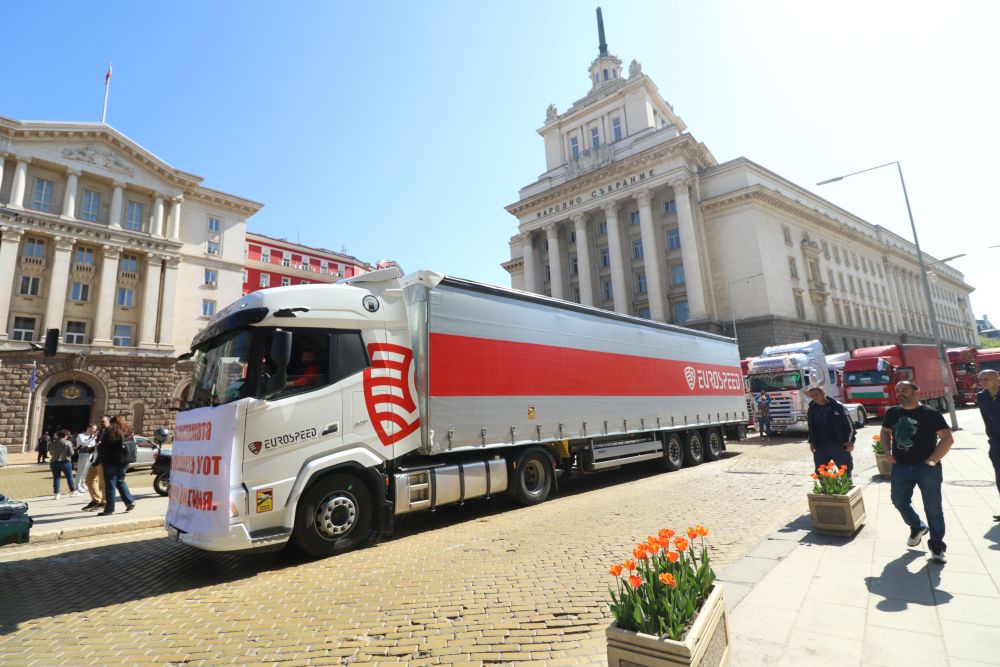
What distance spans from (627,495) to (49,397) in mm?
37167

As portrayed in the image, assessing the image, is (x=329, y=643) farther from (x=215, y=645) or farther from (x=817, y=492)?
(x=817, y=492)

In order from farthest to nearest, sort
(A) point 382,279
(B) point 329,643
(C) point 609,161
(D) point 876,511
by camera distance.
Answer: (C) point 609,161 → (A) point 382,279 → (D) point 876,511 → (B) point 329,643

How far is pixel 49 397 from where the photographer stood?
2942 centimetres

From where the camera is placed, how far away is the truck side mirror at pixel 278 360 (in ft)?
19.1

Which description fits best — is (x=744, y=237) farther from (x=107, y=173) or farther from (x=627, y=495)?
(x=107, y=173)

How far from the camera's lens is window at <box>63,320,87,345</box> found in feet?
102

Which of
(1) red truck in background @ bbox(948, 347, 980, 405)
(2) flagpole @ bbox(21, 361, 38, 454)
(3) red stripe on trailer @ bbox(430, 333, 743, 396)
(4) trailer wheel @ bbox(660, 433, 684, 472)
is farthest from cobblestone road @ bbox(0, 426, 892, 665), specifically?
(1) red truck in background @ bbox(948, 347, 980, 405)

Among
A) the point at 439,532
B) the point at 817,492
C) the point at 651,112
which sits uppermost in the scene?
the point at 651,112

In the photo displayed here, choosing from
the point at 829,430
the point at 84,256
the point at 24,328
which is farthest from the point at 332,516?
the point at 84,256

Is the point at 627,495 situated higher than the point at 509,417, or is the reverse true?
the point at 509,417

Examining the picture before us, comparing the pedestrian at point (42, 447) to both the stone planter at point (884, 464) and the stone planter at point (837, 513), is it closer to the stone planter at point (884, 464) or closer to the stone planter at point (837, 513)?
the stone planter at point (837, 513)

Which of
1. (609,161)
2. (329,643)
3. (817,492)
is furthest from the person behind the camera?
(609,161)

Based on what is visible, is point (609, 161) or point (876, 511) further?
point (609, 161)

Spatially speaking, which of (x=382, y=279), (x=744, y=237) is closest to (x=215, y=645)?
(x=382, y=279)
